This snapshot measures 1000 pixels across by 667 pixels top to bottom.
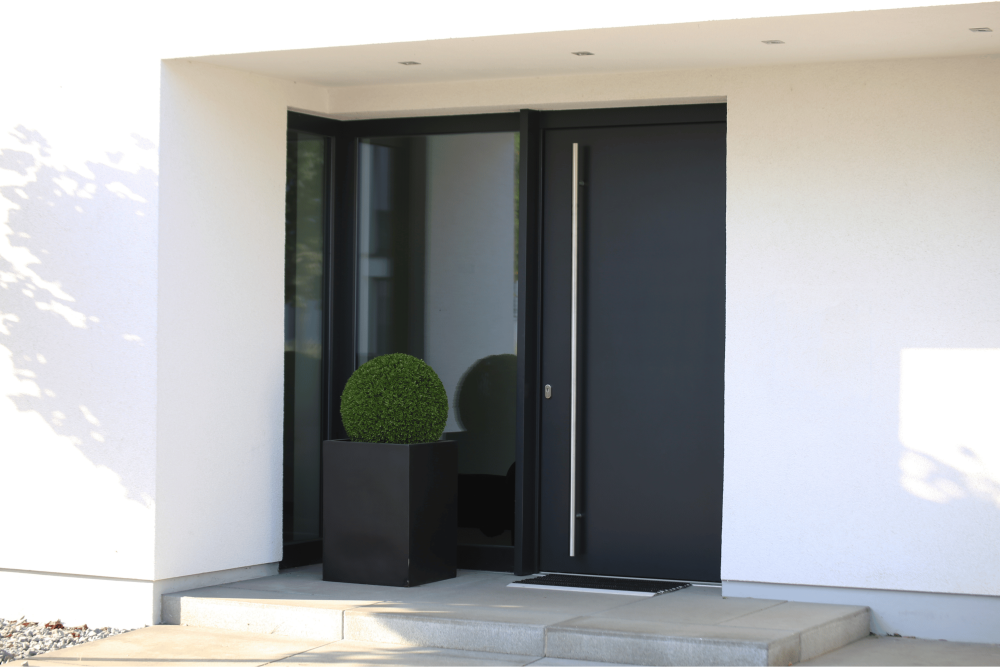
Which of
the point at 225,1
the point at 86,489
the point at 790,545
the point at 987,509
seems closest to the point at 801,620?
the point at 790,545

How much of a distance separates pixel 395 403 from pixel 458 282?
103 centimetres

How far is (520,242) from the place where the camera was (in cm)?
671

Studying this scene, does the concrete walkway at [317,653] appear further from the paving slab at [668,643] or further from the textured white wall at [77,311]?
the textured white wall at [77,311]

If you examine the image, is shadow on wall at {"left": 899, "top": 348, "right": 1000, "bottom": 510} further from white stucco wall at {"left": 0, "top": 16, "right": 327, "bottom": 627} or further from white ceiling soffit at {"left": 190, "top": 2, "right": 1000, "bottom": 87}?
white stucco wall at {"left": 0, "top": 16, "right": 327, "bottom": 627}

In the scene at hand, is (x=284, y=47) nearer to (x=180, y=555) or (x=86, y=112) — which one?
(x=86, y=112)

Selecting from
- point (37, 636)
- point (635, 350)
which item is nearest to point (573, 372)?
point (635, 350)

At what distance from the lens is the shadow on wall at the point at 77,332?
19.5 feet

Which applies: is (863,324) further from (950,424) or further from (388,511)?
(388,511)

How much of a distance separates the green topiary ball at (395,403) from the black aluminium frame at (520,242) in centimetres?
57

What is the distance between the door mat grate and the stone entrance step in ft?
0.37

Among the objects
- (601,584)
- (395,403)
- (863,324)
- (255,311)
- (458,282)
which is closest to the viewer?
(863,324)

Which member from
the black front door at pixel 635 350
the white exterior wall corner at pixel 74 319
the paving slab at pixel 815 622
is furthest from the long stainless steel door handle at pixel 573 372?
the white exterior wall corner at pixel 74 319

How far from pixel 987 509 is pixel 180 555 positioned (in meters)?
3.93

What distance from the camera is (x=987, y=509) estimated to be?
5.54 metres
